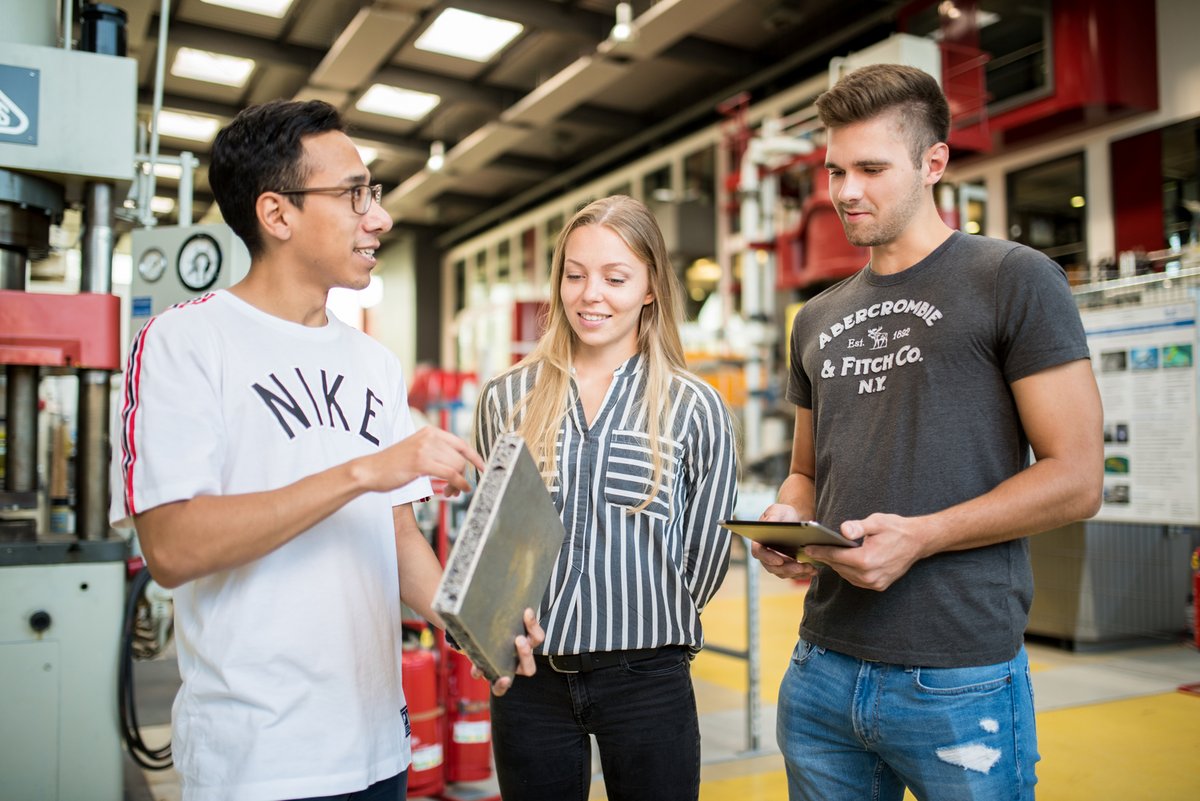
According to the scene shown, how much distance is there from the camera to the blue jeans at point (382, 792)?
1.30 m

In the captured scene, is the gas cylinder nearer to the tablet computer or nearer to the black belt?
the black belt

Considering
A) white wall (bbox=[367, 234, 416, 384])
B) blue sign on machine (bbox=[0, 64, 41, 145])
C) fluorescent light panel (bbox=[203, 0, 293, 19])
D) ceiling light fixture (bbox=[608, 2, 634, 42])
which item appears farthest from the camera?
white wall (bbox=[367, 234, 416, 384])

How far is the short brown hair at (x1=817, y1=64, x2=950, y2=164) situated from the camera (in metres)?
1.54


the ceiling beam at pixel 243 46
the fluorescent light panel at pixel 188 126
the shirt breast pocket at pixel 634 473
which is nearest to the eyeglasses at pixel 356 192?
the shirt breast pocket at pixel 634 473

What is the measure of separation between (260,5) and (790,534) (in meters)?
10.5

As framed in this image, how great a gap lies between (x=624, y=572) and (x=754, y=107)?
10932 mm

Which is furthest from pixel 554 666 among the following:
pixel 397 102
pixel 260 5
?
pixel 397 102

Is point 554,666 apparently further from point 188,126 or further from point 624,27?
point 188,126

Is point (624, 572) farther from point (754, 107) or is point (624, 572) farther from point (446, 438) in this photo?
point (754, 107)

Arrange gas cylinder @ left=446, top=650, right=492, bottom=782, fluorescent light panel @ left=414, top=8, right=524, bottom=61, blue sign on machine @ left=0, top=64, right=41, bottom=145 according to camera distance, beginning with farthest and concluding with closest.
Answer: fluorescent light panel @ left=414, top=8, right=524, bottom=61
gas cylinder @ left=446, top=650, right=492, bottom=782
blue sign on machine @ left=0, top=64, right=41, bottom=145

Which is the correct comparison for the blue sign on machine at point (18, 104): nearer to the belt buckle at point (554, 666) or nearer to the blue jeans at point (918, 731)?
the belt buckle at point (554, 666)

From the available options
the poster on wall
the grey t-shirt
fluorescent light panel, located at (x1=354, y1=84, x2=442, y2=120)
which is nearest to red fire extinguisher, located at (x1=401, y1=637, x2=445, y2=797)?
the grey t-shirt

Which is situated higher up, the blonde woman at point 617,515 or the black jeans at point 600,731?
the blonde woman at point 617,515

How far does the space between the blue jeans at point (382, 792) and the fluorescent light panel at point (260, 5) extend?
10168mm
